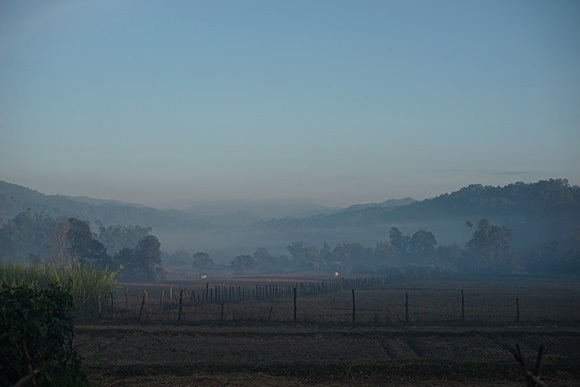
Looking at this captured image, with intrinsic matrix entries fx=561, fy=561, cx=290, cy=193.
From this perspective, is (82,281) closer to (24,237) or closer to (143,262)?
(143,262)

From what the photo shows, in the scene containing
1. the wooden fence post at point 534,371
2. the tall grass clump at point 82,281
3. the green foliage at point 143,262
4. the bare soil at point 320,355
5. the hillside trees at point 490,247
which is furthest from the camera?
the hillside trees at point 490,247

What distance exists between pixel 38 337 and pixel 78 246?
90375 millimetres

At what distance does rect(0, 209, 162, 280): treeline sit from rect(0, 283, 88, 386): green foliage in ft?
102

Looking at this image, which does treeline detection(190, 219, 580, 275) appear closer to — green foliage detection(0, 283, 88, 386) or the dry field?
the dry field

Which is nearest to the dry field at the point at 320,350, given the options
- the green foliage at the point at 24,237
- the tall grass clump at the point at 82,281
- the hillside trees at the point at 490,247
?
the tall grass clump at the point at 82,281

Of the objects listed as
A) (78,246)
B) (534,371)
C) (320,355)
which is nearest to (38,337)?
(534,371)

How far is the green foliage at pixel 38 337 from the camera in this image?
10719 millimetres

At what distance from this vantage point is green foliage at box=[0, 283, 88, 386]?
10.7m

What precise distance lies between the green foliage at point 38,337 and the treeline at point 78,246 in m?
31.0

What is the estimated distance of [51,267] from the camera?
40125mm

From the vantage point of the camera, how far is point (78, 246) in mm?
96250

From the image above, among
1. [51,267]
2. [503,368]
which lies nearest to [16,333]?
[503,368]

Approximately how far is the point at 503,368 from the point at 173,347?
12.4 m

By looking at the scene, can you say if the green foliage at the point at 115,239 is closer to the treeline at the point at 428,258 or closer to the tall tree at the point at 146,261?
the treeline at the point at 428,258
